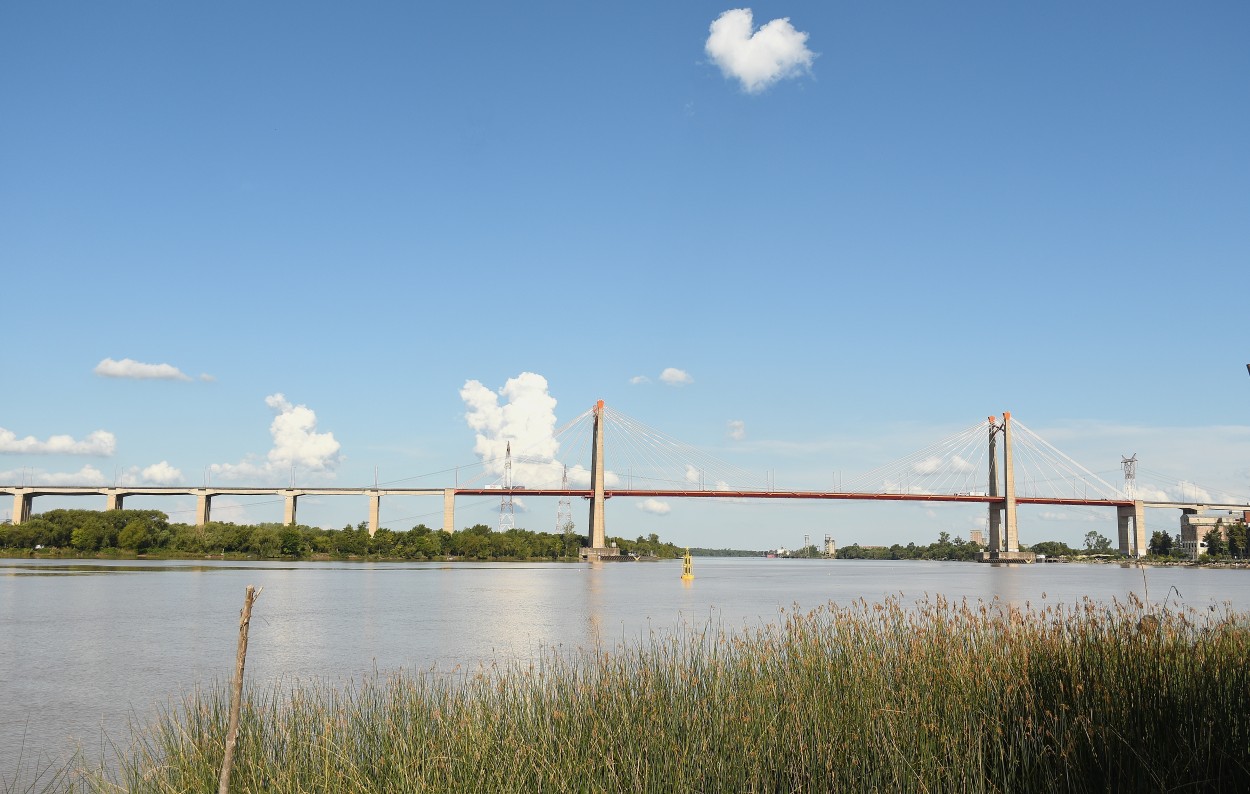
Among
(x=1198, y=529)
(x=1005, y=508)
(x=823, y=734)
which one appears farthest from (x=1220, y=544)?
(x=823, y=734)

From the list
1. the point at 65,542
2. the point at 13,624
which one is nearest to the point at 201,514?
the point at 65,542

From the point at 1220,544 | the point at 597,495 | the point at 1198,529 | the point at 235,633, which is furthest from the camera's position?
the point at 1198,529

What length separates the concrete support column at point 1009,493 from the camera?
279 feet

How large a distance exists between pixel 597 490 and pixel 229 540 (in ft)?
122

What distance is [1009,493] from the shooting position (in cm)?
8519

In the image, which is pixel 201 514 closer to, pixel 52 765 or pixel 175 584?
pixel 175 584

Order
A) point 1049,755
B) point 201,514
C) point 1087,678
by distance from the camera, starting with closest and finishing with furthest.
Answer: point 1049,755 → point 1087,678 → point 201,514

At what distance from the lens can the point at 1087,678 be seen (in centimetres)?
734

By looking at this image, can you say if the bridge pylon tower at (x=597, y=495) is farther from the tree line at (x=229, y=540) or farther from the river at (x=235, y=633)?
the river at (x=235, y=633)

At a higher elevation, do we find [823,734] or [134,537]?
[823,734]

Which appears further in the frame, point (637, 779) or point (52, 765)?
point (52, 765)

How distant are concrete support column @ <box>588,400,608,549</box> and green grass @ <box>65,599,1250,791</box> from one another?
72690 mm

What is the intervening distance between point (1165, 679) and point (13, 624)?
2698 cm

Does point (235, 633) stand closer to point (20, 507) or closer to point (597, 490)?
point (597, 490)
